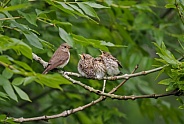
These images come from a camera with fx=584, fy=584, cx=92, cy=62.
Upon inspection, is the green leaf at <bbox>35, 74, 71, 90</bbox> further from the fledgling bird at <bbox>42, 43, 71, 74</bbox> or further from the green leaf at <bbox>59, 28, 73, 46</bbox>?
the fledgling bird at <bbox>42, 43, 71, 74</bbox>

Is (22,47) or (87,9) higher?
(87,9)

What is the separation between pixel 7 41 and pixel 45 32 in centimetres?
319

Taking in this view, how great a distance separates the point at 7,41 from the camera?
11.5 feet

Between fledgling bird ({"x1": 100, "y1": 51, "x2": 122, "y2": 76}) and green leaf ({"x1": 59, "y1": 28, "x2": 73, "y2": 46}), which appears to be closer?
green leaf ({"x1": 59, "y1": 28, "x2": 73, "y2": 46})

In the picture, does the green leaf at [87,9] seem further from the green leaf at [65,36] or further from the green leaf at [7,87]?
the green leaf at [7,87]

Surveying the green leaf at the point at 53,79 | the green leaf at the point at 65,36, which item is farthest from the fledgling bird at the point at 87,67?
the green leaf at the point at 53,79

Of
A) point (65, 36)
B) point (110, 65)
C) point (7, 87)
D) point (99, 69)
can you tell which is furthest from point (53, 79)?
point (110, 65)

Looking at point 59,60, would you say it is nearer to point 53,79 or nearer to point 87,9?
point 87,9

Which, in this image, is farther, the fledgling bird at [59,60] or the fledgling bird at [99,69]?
the fledgling bird at [59,60]

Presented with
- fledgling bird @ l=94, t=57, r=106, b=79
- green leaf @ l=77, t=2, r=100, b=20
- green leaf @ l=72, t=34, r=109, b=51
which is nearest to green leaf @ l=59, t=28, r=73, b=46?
green leaf @ l=72, t=34, r=109, b=51

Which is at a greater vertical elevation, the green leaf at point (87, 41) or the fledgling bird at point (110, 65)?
the green leaf at point (87, 41)

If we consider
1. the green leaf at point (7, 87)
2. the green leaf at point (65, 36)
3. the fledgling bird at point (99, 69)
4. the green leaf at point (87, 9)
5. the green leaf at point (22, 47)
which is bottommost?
the green leaf at point (7, 87)

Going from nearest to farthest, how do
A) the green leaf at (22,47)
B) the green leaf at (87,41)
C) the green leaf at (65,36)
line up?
the green leaf at (22,47), the green leaf at (65,36), the green leaf at (87,41)

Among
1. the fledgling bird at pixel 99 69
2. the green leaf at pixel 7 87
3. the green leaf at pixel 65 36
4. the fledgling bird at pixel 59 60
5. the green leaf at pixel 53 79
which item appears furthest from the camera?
the fledgling bird at pixel 59 60
